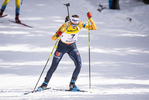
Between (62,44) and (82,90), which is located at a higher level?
(62,44)

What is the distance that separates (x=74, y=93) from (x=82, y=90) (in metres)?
0.33

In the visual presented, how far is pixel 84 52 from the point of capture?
39.3ft

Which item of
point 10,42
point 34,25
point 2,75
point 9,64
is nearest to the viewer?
point 2,75

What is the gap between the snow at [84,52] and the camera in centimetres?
801

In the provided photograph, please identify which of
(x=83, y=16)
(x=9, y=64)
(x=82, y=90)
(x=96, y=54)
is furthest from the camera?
(x=83, y=16)

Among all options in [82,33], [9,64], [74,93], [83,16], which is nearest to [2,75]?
[9,64]

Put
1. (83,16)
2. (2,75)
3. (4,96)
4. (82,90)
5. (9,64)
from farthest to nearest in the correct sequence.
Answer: (83,16) → (9,64) → (2,75) → (82,90) → (4,96)

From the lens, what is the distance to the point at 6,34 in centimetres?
1368

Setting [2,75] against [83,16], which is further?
[83,16]

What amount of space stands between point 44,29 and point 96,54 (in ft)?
12.3

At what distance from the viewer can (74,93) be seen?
754cm

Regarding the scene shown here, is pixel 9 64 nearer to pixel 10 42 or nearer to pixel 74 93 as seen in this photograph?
pixel 10 42

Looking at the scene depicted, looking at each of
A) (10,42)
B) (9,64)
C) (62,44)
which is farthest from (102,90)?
(10,42)

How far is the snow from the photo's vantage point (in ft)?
26.3
